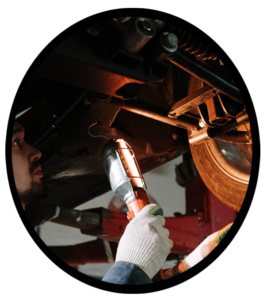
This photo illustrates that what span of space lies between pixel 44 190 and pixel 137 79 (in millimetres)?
972

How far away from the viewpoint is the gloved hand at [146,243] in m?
0.75

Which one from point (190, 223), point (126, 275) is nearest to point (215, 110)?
point (126, 275)

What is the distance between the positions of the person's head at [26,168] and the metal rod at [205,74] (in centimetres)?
74

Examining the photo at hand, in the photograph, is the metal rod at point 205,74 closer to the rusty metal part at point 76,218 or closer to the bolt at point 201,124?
the bolt at point 201,124

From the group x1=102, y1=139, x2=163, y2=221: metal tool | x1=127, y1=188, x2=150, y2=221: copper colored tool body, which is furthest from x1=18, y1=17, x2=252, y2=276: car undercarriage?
x1=127, y1=188, x2=150, y2=221: copper colored tool body

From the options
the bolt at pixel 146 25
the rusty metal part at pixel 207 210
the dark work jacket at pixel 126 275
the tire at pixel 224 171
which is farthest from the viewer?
the rusty metal part at pixel 207 210

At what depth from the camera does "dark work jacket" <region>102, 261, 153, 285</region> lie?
67cm

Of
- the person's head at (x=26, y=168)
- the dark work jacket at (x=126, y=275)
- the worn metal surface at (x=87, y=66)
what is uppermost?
the worn metal surface at (x=87, y=66)

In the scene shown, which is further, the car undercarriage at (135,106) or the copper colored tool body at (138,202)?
the copper colored tool body at (138,202)

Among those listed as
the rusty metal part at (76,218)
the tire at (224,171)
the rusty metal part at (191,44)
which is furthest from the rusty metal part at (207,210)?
the rusty metal part at (191,44)

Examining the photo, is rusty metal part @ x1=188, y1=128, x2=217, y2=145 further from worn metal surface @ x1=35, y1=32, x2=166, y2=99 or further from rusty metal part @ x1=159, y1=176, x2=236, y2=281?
rusty metal part @ x1=159, y1=176, x2=236, y2=281

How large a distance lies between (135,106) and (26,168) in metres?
0.65

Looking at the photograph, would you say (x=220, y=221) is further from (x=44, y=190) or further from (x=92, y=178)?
(x=44, y=190)

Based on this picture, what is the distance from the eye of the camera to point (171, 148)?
46.3 inches
